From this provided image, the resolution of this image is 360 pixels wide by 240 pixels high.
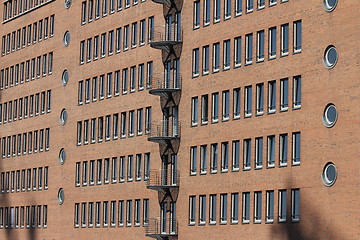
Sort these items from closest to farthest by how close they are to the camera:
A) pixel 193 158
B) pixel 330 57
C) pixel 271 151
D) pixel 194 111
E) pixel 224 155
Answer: pixel 330 57 < pixel 271 151 < pixel 224 155 < pixel 193 158 < pixel 194 111

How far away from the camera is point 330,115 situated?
60.4m

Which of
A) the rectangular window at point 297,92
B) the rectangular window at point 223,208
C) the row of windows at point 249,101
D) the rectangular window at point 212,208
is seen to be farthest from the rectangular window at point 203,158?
Answer: the rectangular window at point 297,92

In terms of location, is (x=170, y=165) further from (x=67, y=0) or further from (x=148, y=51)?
(x=67, y=0)

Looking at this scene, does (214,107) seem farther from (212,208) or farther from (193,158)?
(212,208)

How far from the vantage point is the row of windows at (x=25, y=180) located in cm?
9094

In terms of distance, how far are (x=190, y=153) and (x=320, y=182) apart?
13.6 metres

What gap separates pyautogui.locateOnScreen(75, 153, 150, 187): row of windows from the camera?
76.9 metres

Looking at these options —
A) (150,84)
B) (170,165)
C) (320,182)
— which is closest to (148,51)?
(150,84)

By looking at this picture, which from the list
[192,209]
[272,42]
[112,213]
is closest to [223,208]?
[192,209]

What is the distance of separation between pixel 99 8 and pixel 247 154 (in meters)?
23.2

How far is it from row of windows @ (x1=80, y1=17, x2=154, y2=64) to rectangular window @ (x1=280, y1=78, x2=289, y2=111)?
1558cm

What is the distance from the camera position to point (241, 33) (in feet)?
222

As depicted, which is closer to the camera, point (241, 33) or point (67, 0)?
point (241, 33)

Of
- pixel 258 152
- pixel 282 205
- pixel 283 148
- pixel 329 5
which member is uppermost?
pixel 329 5
